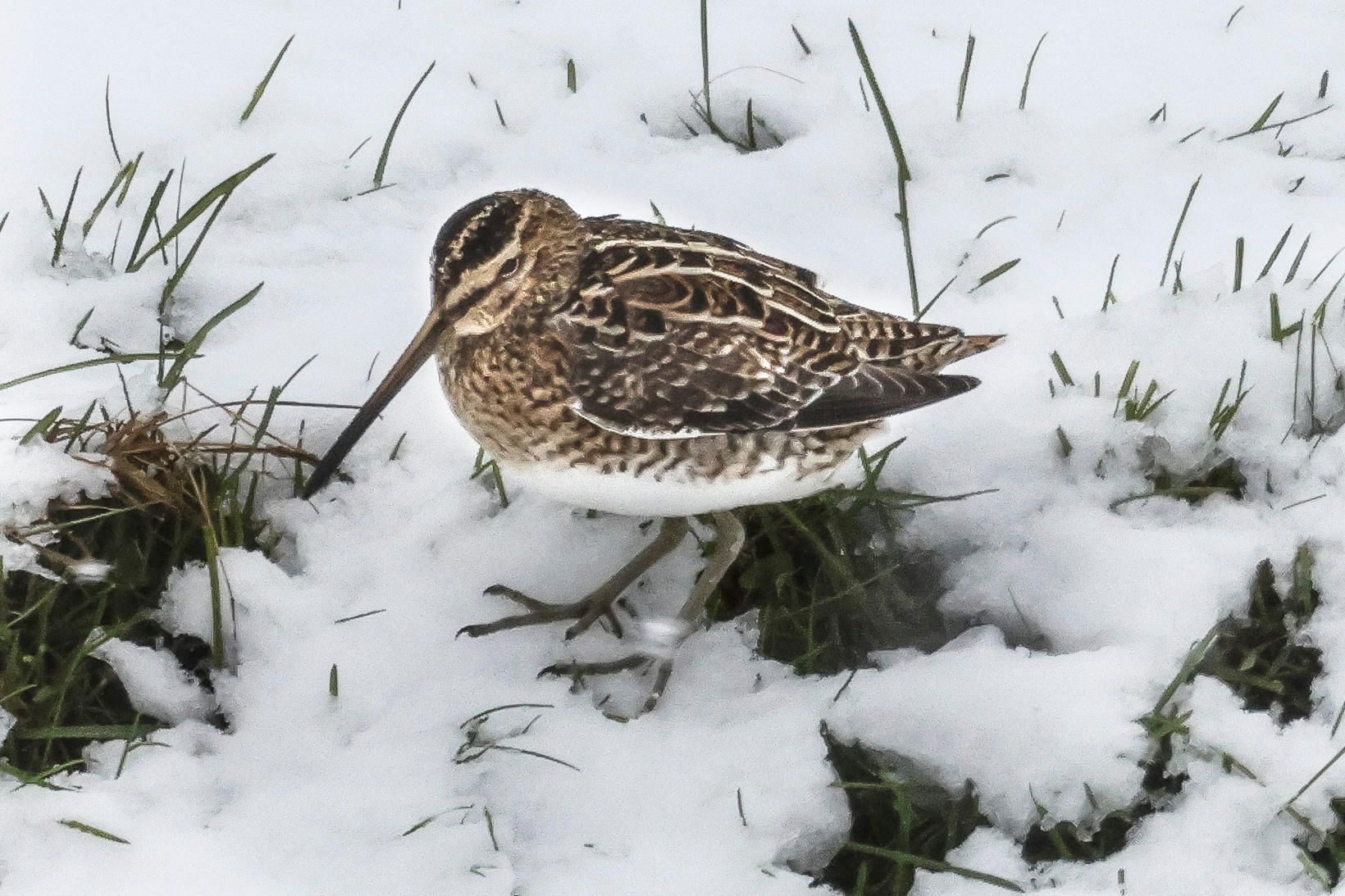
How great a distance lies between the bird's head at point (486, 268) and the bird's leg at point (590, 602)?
0.51m

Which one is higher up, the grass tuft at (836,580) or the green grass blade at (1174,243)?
the green grass blade at (1174,243)

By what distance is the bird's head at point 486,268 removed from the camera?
3.10m

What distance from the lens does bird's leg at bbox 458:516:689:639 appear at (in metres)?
3.33

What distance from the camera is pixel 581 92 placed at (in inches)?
180

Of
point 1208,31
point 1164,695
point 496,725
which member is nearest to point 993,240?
point 1208,31

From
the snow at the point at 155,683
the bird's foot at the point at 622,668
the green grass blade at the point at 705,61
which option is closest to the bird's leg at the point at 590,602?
the bird's foot at the point at 622,668

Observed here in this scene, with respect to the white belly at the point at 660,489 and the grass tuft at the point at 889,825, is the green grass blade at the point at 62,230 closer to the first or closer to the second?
the white belly at the point at 660,489

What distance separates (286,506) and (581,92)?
5.78ft

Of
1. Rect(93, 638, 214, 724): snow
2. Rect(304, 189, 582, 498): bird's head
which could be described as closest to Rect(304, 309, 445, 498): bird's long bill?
Rect(304, 189, 582, 498): bird's head

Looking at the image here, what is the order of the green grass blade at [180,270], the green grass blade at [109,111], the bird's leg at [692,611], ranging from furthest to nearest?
the green grass blade at [109,111]
the green grass blade at [180,270]
the bird's leg at [692,611]

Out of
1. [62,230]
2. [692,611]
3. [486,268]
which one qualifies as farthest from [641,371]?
[62,230]

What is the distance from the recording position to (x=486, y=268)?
3105 mm

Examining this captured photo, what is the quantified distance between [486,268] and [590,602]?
0.80 m

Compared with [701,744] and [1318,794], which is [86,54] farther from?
[1318,794]
